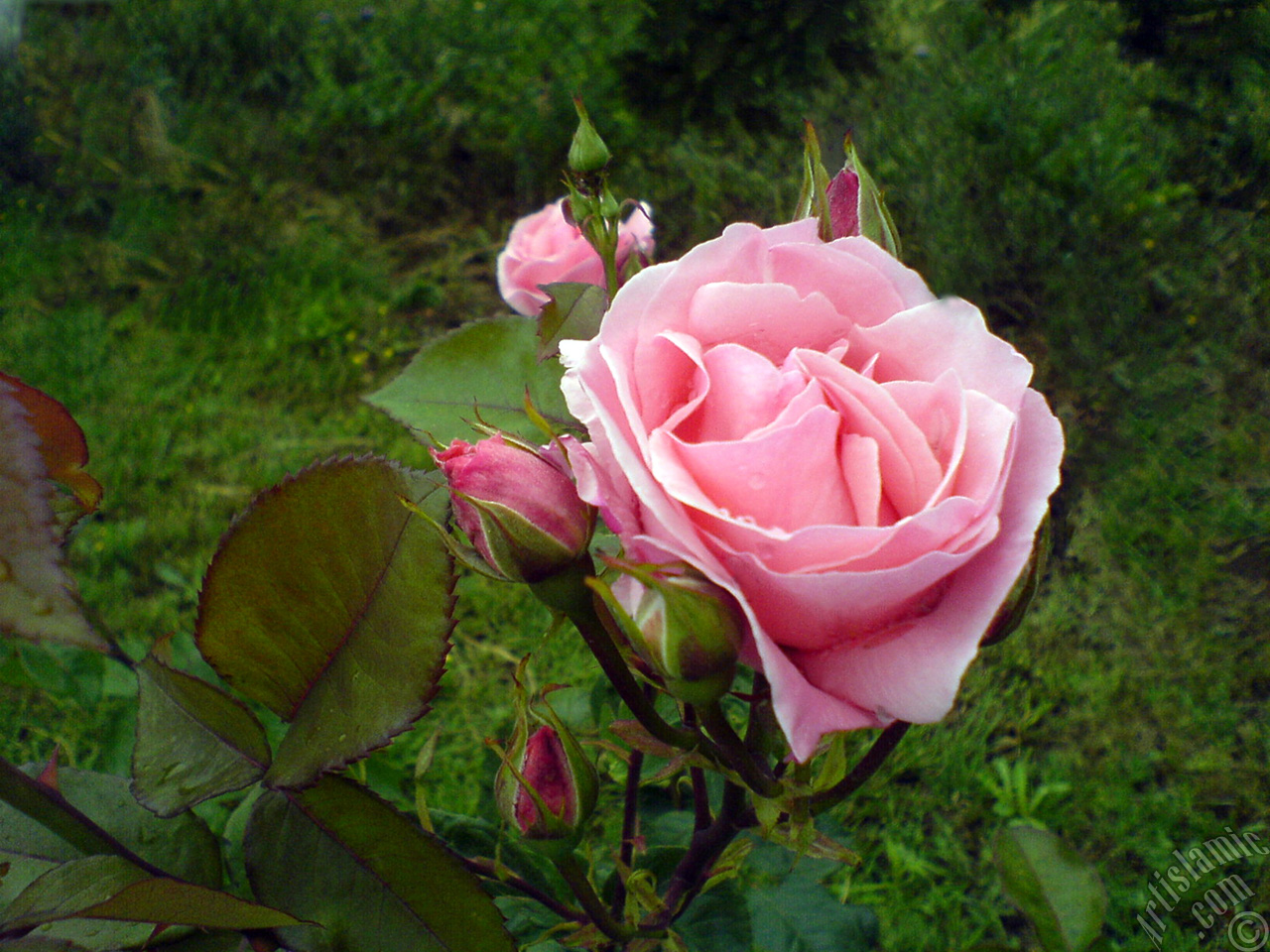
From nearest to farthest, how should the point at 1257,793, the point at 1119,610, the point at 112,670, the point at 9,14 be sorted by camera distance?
the point at 112,670
the point at 1257,793
the point at 1119,610
the point at 9,14

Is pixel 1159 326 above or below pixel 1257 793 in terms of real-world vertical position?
above

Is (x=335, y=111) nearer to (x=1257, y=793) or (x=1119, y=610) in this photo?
(x=1119, y=610)

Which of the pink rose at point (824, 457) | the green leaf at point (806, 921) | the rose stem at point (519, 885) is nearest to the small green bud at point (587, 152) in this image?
the pink rose at point (824, 457)

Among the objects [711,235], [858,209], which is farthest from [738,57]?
[858,209]

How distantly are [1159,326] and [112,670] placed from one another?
1910 mm

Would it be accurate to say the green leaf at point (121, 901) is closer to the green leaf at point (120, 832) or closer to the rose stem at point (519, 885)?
the green leaf at point (120, 832)

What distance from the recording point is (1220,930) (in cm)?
126

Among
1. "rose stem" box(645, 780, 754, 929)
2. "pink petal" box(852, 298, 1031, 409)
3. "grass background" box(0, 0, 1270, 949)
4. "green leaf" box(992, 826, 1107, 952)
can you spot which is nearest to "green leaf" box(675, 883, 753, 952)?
"rose stem" box(645, 780, 754, 929)

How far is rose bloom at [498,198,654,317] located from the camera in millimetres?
731

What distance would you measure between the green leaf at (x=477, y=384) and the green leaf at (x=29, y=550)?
0.30 metres

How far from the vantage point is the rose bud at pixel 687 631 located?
342 mm

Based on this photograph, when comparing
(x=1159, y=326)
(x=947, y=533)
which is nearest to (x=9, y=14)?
(x=1159, y=326)

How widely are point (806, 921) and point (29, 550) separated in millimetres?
624

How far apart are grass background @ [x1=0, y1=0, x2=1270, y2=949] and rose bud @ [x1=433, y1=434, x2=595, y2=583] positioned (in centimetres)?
52
